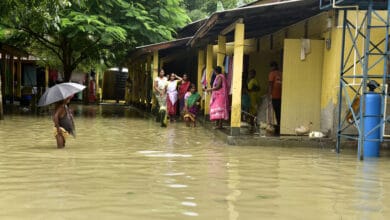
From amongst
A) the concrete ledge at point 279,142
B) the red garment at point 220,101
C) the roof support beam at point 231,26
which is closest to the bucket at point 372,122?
the concrete ledge at point 279,142

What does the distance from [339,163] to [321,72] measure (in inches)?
136

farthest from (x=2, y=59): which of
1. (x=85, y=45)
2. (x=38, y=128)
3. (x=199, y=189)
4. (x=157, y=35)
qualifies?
(x=199, y=189)

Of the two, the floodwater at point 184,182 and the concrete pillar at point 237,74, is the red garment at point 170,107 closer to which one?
the concrete pillar at point 237,74

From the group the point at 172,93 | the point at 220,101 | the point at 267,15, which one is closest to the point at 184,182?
the point at 267,15

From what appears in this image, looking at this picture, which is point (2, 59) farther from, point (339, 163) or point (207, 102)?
point (339, 163)

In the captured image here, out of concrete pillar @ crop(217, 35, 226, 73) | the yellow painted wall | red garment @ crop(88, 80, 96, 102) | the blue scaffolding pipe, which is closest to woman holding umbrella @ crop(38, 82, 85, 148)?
the yellow painted wall

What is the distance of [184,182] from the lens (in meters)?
6.03

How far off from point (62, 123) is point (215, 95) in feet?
13.0

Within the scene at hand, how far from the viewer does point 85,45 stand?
2069 cm

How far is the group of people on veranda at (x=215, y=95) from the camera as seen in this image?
1173 cm

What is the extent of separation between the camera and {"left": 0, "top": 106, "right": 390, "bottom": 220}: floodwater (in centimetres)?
469

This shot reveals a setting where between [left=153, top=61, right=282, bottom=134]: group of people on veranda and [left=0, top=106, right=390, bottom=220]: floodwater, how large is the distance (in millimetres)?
1830

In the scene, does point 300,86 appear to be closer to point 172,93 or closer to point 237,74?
point 237,74

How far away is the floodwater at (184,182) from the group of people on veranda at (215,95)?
6.00 feet
